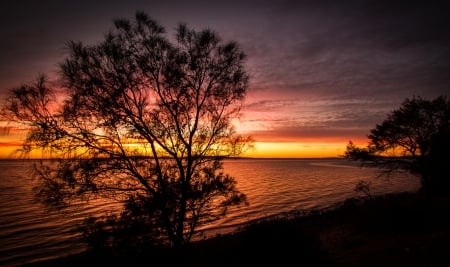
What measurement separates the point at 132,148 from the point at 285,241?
7.06m

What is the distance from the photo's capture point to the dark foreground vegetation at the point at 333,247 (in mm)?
8945

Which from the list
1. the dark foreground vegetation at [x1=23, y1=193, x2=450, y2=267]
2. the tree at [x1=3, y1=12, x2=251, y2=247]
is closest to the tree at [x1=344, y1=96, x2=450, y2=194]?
the dark foreground vegetation at [x1=23, y1=193, x2=450, y2=267]

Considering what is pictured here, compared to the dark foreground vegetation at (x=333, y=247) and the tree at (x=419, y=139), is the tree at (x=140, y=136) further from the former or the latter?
the tree at (x=419, y=139)

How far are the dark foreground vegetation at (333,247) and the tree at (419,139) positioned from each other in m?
10.7

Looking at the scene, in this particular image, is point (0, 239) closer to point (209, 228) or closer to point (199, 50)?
point (209, 228)

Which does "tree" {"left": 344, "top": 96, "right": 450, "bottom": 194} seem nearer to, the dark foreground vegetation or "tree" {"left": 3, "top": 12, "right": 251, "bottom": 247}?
the dark foreground vegetation

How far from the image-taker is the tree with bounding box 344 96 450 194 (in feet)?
86.8

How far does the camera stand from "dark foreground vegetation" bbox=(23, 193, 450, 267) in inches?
352

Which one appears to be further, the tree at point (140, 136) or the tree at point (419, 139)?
the tree at point (419, 139)

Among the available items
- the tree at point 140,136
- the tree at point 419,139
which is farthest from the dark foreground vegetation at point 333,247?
the tree at point 419,139

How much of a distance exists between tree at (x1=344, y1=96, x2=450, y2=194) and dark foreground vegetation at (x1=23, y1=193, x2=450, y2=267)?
10.7 m

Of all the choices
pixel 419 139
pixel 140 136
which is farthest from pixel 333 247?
pixel 419 139

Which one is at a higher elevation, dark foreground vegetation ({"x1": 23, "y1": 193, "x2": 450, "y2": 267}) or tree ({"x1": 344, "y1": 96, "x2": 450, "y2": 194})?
tree ({"x1": 344, "y1": 96, "x2": 450, "y2": 194})

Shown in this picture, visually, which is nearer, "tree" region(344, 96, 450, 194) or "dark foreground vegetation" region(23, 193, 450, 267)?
"dark foreground vegetation" region(23, 193, 450, 267)
